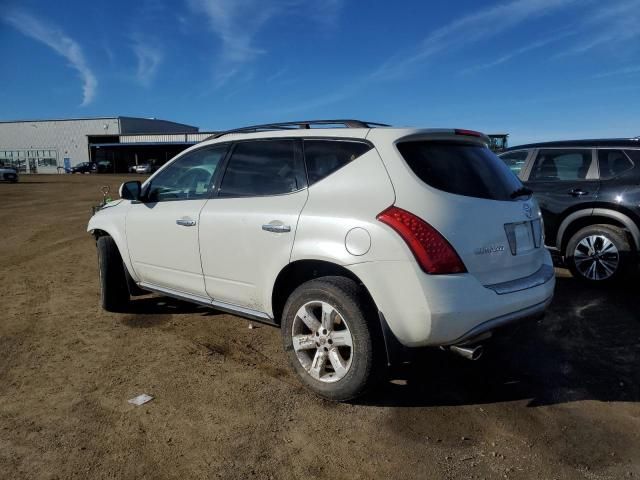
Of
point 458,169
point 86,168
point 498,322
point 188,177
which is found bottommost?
point 86,168

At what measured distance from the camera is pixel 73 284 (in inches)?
243

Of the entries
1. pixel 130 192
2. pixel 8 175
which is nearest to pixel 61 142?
pixel 8 175

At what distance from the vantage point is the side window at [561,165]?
6.18m

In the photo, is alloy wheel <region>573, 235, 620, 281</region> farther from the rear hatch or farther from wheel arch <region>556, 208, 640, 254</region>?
the rear hatch

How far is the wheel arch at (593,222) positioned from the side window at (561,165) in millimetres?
502

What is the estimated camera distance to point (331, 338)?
10.2ft

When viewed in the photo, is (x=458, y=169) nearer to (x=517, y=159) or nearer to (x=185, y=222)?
(x=185, y=222)

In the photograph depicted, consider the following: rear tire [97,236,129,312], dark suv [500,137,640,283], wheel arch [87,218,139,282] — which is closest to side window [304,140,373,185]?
wheel arch [87,218,139,282]

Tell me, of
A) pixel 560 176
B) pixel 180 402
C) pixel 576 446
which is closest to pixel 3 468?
pixel 180 402

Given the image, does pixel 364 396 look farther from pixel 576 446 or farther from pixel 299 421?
pixel 576 446

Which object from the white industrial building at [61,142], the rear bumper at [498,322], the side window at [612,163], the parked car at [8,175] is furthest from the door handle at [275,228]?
the white industrial building at [61,142]

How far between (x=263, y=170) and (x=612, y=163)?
4.60 meters

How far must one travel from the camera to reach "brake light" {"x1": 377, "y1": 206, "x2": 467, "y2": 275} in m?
2.73

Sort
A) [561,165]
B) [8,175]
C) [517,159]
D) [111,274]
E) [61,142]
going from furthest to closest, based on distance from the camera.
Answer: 1. [61,142]
2. [8,175]
3. [517,159]
4. [561,165]
5. [111,274]
